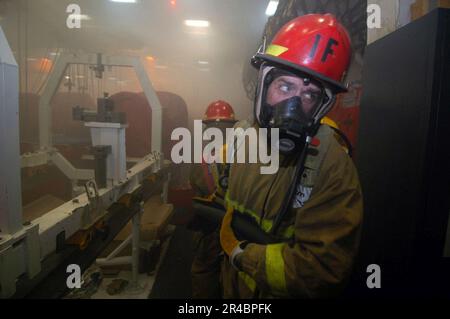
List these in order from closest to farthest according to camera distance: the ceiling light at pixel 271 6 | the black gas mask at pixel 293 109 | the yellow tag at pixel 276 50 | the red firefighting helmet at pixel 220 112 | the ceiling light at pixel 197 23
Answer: the black gas mask at pixel 293 109 → the yellow tag at pixel 276 50 → the red firefighting helmet at pixel 220 112 → the ceiling light at pixel 271 6 → the ceiling light at pixel 197 23

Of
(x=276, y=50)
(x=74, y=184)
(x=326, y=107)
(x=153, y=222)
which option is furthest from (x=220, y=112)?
(x=326, y=107)

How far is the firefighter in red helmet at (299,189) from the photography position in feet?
3.23

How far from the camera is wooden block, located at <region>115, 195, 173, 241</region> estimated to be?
11.5 feet

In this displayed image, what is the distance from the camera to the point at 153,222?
3.67m

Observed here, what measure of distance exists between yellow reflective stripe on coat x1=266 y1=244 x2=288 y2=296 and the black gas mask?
0.42m

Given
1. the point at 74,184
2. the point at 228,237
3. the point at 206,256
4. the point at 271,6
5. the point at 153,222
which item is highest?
the point at 271,6

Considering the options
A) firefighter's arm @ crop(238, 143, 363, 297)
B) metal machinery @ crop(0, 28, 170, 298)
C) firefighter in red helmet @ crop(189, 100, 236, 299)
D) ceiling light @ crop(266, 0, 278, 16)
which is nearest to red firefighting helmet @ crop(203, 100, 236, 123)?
metal machinery @ crop(0, 28, 170, 298)

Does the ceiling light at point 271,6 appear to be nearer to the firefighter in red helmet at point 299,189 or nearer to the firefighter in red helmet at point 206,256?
the firefighter in red helmet at point 206,256

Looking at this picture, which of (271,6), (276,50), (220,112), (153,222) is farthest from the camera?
(271,6)

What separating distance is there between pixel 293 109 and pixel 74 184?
2649 millimetres

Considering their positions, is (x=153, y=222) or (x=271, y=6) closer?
(x=153, y=222)

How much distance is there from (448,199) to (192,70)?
26.2ft

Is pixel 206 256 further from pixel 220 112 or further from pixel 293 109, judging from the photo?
pixel 220 112

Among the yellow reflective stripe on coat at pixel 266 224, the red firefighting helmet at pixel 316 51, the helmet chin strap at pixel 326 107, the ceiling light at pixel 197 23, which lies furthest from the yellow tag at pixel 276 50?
the ceiling light at pixel 197 23
